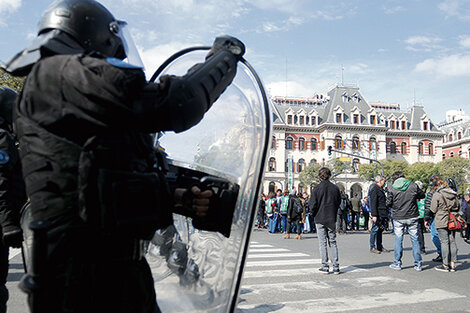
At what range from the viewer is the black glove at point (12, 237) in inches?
108

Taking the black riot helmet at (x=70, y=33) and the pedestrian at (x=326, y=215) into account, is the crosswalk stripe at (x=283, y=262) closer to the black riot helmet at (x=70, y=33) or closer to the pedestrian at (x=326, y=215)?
the pedestrian at (x=326, y=215)

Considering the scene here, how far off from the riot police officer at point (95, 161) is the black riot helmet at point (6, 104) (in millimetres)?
1806

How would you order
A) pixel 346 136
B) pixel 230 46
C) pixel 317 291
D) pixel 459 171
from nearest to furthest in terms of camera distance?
pixel 230 46, pixel 317 291, pixel 459 171, pixel 346 136

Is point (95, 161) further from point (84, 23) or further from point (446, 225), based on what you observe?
point (446, 225)

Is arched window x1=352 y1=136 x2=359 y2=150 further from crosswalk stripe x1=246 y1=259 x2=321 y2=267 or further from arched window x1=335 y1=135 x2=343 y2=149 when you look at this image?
crosswalk stripe x1=246 y1=259 x2=321 y2=267

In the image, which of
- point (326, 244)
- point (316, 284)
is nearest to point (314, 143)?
point (326, 244)

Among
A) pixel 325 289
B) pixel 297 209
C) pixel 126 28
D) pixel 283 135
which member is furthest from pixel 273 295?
pixel 283 135

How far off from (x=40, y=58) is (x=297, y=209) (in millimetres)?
12229

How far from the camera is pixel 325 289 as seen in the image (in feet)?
18.5

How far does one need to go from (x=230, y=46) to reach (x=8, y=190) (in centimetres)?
217

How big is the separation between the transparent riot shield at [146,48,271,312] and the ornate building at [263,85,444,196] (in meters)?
51.4

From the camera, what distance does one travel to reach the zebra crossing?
476cm

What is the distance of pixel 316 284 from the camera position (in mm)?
5961

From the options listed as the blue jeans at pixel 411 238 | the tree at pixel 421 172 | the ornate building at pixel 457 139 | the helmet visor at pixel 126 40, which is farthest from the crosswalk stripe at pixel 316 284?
the ornate building at pixel 457 139
